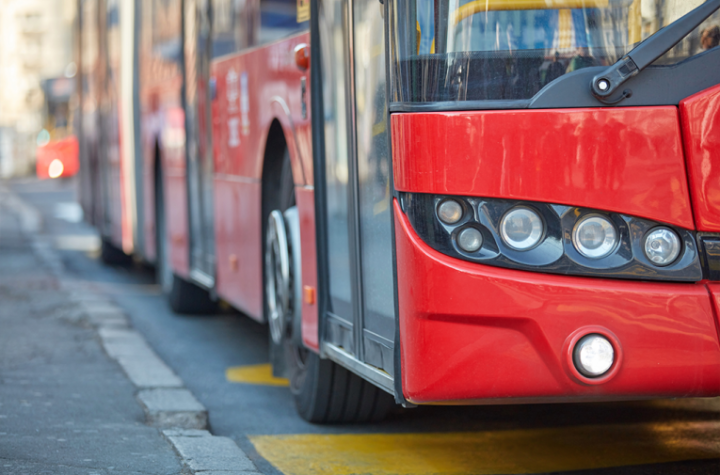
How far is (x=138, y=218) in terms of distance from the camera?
10.2 meters

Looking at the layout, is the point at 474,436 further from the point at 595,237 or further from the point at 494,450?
the point at 595,237

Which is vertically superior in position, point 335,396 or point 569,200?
point 569,200

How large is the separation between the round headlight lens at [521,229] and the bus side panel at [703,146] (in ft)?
1.56

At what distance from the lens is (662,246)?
334cm

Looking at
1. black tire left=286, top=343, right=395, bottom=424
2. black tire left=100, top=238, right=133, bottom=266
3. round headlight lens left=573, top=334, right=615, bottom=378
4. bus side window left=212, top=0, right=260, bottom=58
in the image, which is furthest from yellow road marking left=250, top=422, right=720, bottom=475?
black tire left=100, top=238, right=133, bottom=266

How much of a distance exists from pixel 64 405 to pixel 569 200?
312cm

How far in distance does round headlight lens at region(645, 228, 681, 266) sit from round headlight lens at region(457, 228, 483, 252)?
508mm

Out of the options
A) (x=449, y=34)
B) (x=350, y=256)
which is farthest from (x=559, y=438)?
(x=449, y=34)

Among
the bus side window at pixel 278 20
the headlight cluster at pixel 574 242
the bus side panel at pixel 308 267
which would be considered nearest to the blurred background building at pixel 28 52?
the bus side window at pixel 278 20

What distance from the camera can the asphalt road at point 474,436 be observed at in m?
4.50

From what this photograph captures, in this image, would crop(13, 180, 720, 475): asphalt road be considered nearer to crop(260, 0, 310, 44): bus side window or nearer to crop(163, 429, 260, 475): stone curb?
crop(163, 429, 260, 475): stone curb

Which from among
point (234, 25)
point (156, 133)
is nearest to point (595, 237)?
point (234, 25)

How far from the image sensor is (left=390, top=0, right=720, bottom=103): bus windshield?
336 centimetres

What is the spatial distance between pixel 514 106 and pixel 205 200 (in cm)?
425
